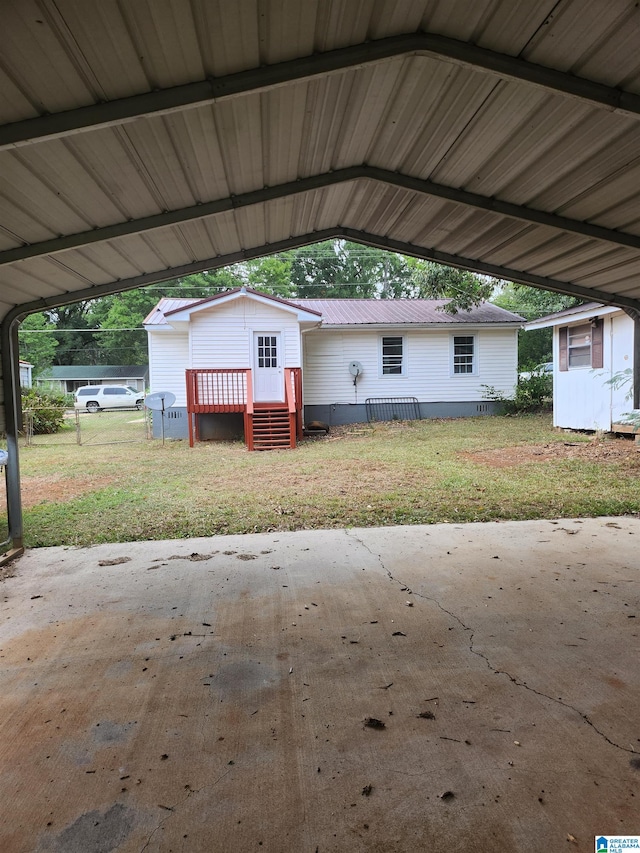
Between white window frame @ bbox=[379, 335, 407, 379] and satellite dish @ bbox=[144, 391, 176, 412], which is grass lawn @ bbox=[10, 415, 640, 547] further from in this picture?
white window frame @ bbox=[379, 335, 407, 379]

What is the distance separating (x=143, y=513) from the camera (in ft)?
20.4

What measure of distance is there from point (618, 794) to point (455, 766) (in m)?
0.54

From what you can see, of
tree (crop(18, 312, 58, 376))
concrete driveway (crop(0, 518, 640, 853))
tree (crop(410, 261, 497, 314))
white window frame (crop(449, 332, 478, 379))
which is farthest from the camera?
tree (crop(18, 312, 58, 376))

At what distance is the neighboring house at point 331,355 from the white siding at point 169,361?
0.03m

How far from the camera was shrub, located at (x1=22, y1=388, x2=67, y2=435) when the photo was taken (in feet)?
53.9

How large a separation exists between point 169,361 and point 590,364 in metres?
11.0

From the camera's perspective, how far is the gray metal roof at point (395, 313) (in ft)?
52.5

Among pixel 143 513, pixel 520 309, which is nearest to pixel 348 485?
pixel 143 513

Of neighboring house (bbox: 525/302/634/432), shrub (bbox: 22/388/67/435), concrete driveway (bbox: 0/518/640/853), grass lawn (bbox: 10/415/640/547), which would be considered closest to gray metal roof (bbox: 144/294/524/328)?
neighboring house (bbox: 525/302/634/432)

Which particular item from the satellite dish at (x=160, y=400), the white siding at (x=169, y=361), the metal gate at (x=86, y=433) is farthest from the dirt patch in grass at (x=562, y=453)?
the metal gate at (x=86, y=433)

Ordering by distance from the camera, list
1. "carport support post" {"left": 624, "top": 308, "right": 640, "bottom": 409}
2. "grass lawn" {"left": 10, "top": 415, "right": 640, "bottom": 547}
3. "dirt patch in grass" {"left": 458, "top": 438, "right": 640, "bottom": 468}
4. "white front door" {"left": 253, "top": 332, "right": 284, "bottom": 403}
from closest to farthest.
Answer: "carport support post" {"left": 624, "top": 308, "right": 640, "bottom": 409}, "grass lawn" {"left": 10, "top": 415, "right": 640, "bottom": 547}, "dirt patch in grass" {"left": 458, "top": 438, "right": 640, "bottom": 468}, "white front door" {"left": 253, "top": 332, "right": 284, "bottom": 403}

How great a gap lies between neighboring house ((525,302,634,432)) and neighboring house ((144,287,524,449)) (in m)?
3.45

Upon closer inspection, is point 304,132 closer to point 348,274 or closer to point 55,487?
point 55,487

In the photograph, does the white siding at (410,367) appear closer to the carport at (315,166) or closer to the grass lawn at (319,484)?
the grass lawn at (319,484)
